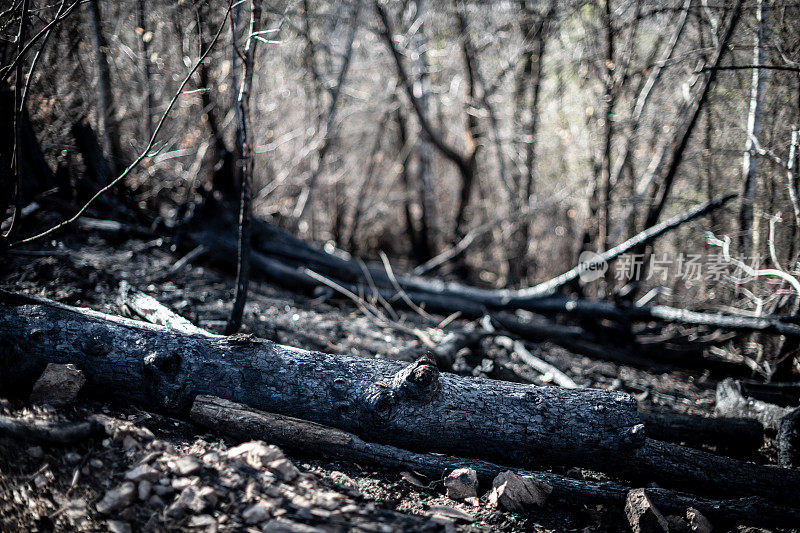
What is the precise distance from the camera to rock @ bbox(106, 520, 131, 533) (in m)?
1.73

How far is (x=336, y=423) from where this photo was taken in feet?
7.64

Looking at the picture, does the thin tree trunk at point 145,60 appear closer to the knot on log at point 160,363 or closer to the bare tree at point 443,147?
the bare tree at point 443,147

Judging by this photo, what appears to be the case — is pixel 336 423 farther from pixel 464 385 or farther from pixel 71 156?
pixel 71 156

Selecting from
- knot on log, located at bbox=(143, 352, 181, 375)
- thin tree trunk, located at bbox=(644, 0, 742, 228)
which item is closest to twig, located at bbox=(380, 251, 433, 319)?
thin tree trunk, located at bbox=(644, 0, 742, 228)

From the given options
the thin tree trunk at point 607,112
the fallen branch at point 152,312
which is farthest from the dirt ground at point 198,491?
the thin tree trunk at point 607,112

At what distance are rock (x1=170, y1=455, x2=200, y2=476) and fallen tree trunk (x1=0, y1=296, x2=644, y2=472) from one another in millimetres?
410

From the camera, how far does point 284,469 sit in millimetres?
2000

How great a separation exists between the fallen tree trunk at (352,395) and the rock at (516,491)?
0.45ft

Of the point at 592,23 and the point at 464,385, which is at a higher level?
the point at 592,23

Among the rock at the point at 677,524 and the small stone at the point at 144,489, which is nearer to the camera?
the small stone at the point at 144,489

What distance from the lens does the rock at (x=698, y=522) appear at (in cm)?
208

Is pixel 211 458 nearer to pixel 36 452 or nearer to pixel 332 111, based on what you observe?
pixel 36 452

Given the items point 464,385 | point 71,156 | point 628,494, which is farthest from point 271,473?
point 71,156

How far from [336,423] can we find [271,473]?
0.42 meters
